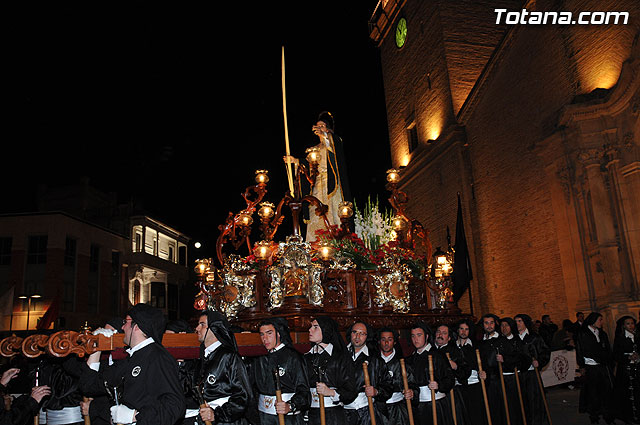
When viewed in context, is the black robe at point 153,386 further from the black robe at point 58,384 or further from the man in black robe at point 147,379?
the black robe at point 58,384

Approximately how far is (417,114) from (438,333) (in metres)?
18.7

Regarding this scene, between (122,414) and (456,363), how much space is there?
526 centimetres

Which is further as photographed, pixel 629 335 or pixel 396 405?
pixel 629 335

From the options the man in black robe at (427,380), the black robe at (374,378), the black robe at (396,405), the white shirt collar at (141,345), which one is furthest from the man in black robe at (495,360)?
the white shirt collar at (141,345)

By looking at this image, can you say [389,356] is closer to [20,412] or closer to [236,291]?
[236,291]

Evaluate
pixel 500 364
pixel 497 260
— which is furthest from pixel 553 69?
pixel 500 364

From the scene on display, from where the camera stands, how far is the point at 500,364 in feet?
27.7

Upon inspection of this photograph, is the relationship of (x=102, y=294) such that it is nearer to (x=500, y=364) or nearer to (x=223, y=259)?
(x=223, y=259)

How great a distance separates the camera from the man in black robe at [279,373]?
538 centimetres

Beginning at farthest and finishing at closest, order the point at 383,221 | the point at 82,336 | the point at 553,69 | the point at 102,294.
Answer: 1. the point at 102,294
2. the point at 553,69
3. the point at 383,221
4. the point at 82,336

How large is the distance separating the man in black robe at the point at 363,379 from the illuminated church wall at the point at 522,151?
9.41m

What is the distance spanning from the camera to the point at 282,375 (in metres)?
5.39

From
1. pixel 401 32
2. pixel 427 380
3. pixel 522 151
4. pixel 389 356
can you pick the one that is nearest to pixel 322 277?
pixel 389 356

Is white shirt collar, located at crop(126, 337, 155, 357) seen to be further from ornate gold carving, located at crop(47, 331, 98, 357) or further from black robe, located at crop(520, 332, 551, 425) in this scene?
black robe, located at crop(520, 332, 551, 425)
